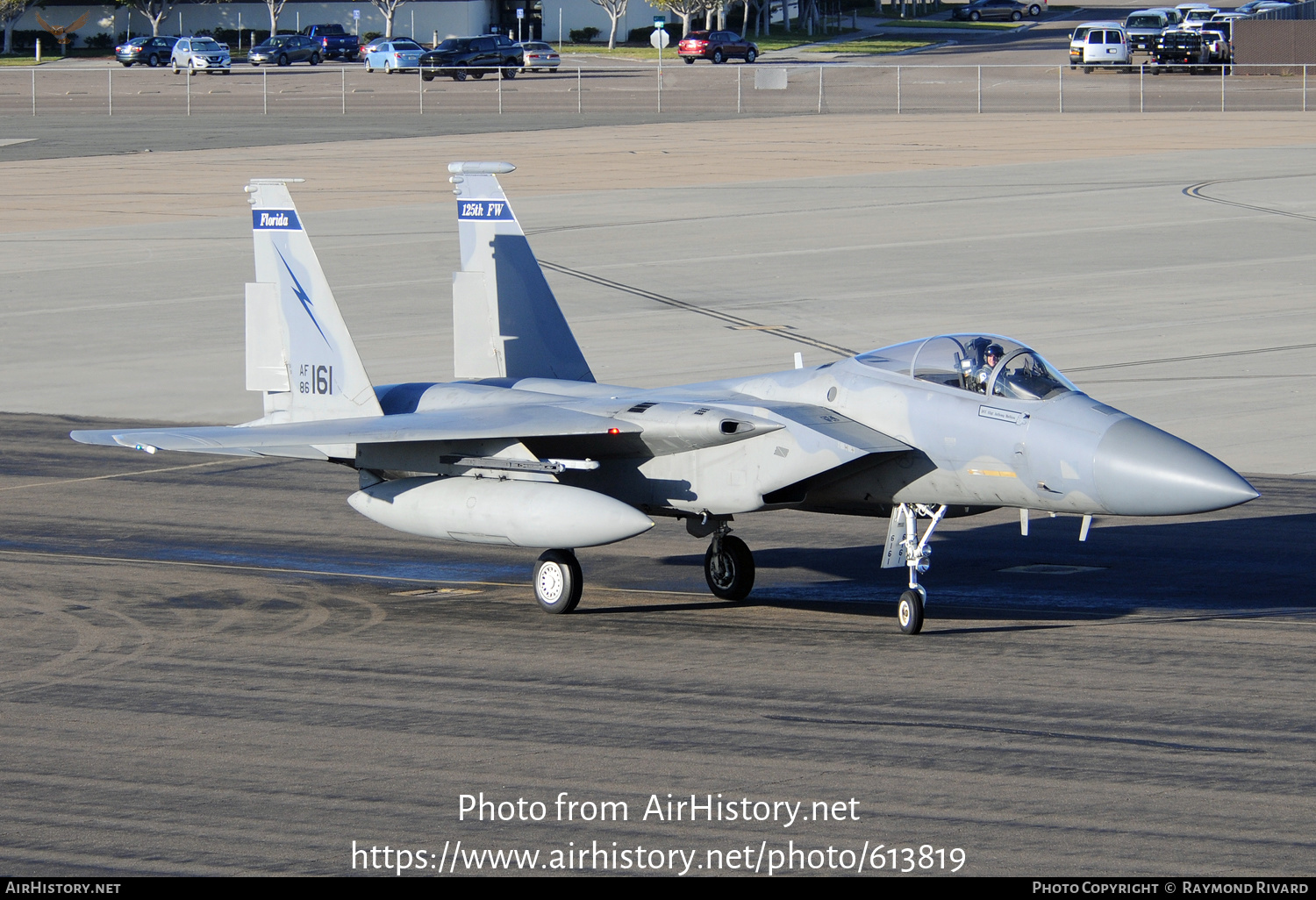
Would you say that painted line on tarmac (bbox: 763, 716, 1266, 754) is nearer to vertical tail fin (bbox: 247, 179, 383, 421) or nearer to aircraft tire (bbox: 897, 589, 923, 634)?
aircraft tire (bbox: 897, 589, 923, 634)

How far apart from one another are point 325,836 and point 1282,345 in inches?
943

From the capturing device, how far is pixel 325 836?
10.4 m

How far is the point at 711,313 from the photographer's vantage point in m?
34.3

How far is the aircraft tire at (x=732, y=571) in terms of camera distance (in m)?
17.0

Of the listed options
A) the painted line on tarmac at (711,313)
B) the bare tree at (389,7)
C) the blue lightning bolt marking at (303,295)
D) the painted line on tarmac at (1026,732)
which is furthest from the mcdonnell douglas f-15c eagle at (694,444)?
the bare tree at (389,7)

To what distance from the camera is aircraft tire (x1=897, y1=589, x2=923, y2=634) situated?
15156 millimetres

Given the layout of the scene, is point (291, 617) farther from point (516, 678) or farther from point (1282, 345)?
point (1282, 345)

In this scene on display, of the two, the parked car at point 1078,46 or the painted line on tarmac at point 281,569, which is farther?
the parked car at point 1078,46

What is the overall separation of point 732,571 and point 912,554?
2259 mm

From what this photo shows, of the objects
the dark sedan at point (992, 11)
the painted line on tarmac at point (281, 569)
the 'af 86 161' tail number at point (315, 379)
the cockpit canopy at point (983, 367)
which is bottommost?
the painted line on tarmac at point (281, 569)

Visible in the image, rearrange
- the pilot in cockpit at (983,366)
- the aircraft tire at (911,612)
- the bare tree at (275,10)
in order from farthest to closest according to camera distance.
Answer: the bare tree at (275,10) < the aircraft tire at (911,612) < the pilot in cockpit at (983,366)

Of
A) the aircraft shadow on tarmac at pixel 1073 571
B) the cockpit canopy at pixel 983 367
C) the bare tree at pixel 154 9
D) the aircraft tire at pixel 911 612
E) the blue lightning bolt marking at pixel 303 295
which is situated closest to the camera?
the cockpit canopy at pixel 983 367

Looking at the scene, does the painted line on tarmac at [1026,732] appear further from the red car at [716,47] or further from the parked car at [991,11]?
the parked car at [991,11]

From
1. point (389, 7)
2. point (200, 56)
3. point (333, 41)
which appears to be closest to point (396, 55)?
point (200, 56)
